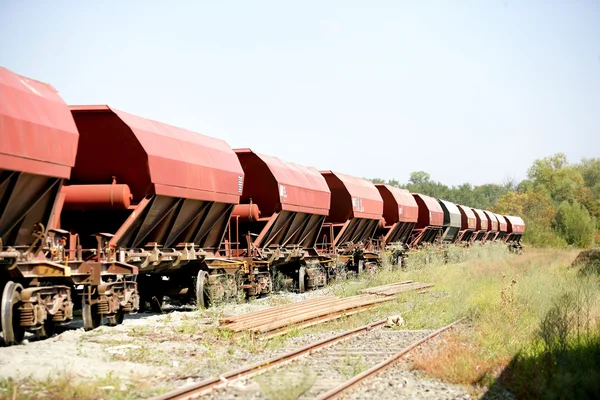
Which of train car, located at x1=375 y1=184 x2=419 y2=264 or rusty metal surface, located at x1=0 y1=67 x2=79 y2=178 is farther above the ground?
rusty metal surface, located at x1=0 y1=67 x2=79 y2=178

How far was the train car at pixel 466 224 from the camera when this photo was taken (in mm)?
46938

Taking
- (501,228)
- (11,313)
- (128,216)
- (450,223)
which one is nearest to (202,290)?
(128,216)

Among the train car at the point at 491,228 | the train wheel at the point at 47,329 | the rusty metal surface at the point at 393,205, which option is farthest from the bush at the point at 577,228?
the train wheel at the point at 47,329

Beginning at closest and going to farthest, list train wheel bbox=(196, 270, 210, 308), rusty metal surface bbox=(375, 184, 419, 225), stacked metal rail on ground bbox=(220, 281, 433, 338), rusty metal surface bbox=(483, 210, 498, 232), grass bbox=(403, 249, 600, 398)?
grass bbox=(403, 249, 600, 398) → stacked metal rail on ground bbox=(220, 281, 433, 338) → train wheel bbox=(196, 270, 210, 308) → rusty metal surface bbox=(375, 184, 419, 225) → rusty metal surface bbox=(483, 210, 498, 232)

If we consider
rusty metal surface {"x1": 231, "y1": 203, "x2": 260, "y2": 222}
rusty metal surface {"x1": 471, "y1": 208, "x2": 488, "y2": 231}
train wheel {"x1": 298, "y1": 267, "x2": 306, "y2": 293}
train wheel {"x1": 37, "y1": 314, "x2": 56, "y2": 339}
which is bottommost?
train wheel {"x1": 298, "y1": 267, "x2": 306, "y2": 293}

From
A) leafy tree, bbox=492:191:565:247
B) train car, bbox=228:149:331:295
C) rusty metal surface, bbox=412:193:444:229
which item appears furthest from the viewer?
leafy tree, bbox=492:191:565:247

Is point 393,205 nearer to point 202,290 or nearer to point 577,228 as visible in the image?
point 202,290

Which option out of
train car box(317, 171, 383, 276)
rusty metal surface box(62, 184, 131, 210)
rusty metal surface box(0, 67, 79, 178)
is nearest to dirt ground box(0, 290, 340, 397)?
rusty metal surface box(62, 184, 131, 210)

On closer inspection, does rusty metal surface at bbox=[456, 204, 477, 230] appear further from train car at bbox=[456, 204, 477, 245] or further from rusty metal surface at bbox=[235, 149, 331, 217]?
rusty metal surface at bbox=[235, 149, 331, 217]

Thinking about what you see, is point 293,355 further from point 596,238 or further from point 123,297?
point 596,238

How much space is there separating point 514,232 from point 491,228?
906cm

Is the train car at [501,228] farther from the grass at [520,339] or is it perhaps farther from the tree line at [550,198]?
the grass at [520,339]

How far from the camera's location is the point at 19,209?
11234 millimetres

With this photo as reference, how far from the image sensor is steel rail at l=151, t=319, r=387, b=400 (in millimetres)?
7699
